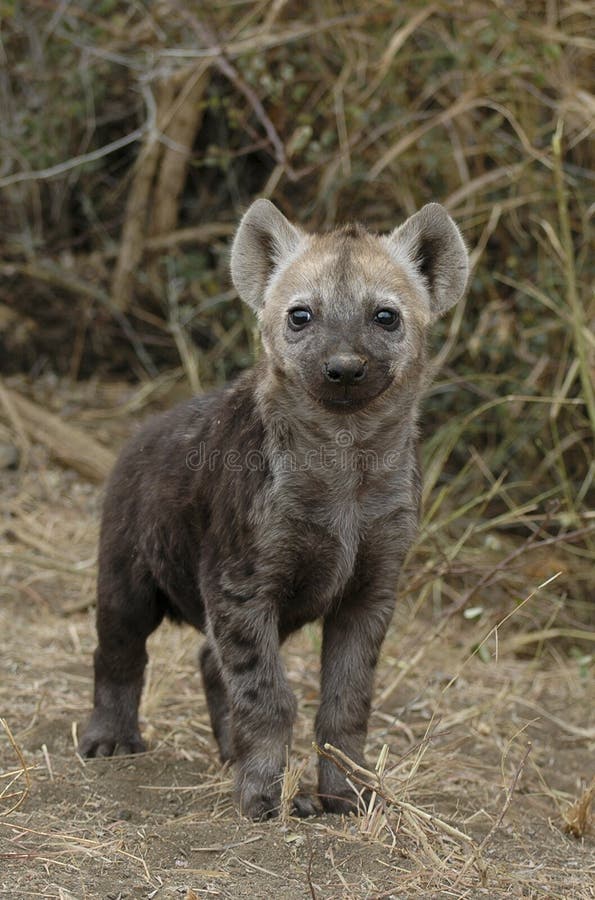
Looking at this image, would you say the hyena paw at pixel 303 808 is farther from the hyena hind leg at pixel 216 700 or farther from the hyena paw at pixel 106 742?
the hyena paw at pixel 106 742

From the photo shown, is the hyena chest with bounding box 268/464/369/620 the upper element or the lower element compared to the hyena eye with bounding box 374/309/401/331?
lower

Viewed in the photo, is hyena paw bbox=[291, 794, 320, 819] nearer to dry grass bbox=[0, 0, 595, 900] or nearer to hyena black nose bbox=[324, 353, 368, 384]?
dry grass bbox=[0, 0, 595, 900]

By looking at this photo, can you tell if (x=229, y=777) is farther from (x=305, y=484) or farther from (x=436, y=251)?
(x=436, y=251)

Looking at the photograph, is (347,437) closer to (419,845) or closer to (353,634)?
(353,634)

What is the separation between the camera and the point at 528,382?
7.25m

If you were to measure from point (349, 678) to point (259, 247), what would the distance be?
1.59 meters

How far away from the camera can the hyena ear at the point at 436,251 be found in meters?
4.28

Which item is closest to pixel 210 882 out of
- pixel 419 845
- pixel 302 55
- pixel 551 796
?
pixel 419 845

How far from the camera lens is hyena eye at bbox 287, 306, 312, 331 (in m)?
3.99

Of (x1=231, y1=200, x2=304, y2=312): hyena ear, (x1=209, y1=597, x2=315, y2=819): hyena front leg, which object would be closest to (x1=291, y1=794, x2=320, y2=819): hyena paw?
(x1=209, y1=597, x2=315, y2=819): hyena front leg

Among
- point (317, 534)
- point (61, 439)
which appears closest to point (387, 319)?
point (317, 534)

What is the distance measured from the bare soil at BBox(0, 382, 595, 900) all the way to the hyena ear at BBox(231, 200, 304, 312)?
1.61 m
